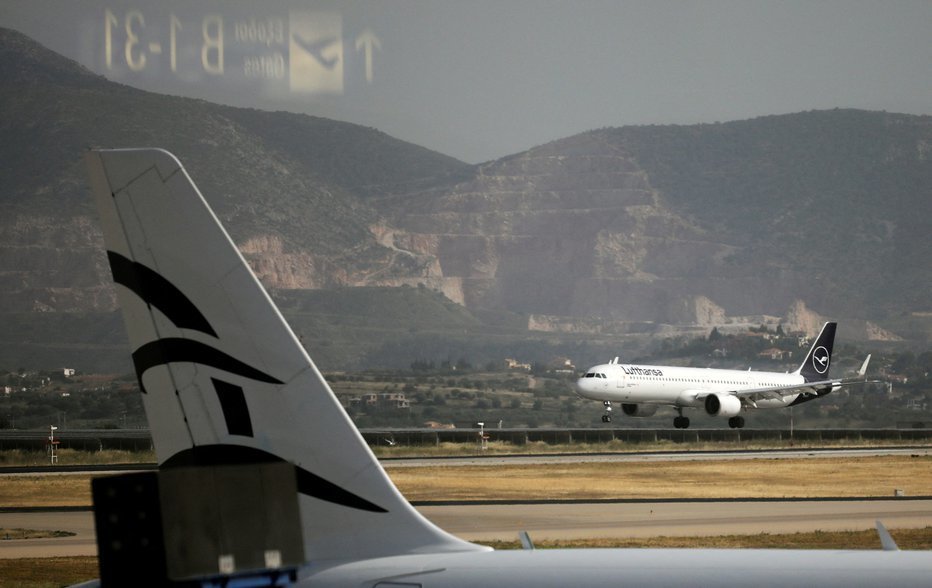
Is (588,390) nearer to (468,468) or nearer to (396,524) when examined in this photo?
(468,468)

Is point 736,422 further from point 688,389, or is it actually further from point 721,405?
point 688,389

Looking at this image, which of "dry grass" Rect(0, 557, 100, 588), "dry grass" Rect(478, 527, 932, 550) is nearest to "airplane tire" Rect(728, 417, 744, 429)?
"dry grass" Rect(478, 527, 932, 550)

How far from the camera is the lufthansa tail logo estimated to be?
10338 centimetres

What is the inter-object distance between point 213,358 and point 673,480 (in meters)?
49.2

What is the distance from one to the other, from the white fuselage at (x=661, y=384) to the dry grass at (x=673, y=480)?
1386 centimetres

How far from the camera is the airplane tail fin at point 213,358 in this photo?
9.37 m

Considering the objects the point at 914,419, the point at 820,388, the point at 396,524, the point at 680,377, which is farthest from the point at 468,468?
the point at 914,419

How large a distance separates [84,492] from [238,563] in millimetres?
46288

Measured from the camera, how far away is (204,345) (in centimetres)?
941

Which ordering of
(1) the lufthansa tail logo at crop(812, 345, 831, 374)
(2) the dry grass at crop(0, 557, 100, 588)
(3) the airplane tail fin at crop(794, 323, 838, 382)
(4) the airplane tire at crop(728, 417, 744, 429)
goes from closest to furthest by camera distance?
(2) the dry grass at crop(0, 557, 100, 588) → (4) the airplane tire at crop(728, 417, 744, 429) → (3) the airplane tail fin at crop(794, 323, 838, 382) → (1) the lufthansa tail logo at crop(812, 345, 831, 374)

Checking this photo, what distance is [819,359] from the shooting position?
103688 millimetres

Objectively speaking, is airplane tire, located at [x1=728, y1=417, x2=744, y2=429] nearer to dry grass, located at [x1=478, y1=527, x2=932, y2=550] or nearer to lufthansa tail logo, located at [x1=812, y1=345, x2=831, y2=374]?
lufthansa tail logo, located at [x1=812, y1=345, x2=831, y2=374]

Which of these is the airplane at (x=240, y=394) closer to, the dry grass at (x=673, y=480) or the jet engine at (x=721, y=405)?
the dry grass at (x=673, y=480)

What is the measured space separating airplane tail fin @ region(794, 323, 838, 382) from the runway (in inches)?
2282
